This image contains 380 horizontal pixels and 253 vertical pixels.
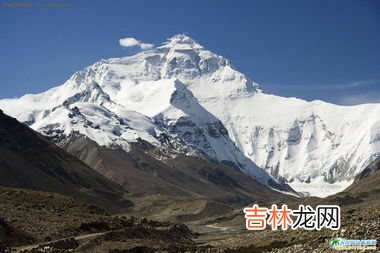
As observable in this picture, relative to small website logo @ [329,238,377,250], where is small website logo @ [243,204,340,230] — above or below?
above

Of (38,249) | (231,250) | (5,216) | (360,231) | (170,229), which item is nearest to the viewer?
(360,231)

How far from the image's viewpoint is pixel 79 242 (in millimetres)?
97562

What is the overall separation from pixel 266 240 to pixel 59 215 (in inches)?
2011

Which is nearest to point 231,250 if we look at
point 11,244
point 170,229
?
point 11,244

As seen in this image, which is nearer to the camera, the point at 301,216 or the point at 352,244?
the point at 352,244

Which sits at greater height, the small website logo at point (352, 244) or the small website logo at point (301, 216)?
the small website logo at point (301, 216)

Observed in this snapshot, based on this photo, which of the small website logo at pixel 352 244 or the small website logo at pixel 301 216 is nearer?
the small website logo at pixel 352 244

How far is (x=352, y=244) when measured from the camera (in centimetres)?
5388

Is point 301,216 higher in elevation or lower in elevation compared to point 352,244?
higher

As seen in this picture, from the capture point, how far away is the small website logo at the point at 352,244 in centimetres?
5253

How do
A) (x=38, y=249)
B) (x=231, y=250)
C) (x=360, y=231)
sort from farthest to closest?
(x=38, y=249) → (x=231, y=250) → (x=360, y=231)

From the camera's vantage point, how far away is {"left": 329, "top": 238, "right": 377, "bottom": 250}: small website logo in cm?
5253

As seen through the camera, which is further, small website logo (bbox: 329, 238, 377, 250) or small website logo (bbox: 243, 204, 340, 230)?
small website logo (bbox: 243, 204, 340, 230)

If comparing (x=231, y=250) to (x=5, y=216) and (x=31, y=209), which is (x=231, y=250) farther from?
(x=31, y=209)
